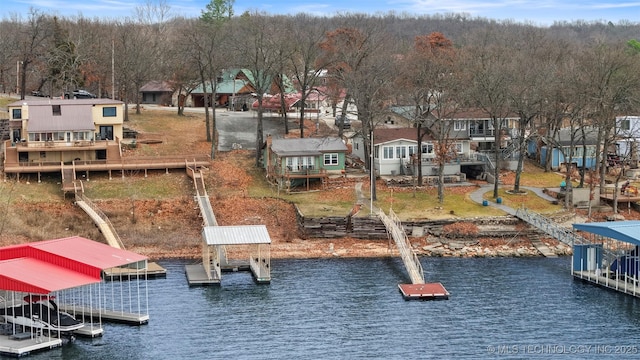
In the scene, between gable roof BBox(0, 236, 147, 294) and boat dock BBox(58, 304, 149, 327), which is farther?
boat dock BBox(58, 304, 149, 327)

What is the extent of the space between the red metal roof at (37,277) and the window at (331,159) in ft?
126

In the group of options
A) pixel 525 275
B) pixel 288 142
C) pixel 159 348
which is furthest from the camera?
pixel 288 142

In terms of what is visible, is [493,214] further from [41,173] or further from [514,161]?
[41,173]

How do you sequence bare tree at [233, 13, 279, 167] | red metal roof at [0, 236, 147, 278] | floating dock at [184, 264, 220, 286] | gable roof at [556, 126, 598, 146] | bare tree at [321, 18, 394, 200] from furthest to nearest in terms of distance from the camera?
gable roof at [556, 126, 598, 146] → bare tree at [233, 13, 279, 167] → bare tree at [321, 18, 394, 200] → floating dock at [184, 264, 220, 286] → red metal roof at [0, 236, 147, 278]

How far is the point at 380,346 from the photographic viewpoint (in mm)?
54031

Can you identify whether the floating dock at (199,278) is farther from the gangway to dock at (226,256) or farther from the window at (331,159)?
the window at (331,159)

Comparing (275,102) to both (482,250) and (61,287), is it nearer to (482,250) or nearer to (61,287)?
(482,250)

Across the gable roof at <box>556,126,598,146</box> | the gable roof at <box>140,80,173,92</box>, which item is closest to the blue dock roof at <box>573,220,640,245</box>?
the gable roof at <box>556,126,598,146</box>

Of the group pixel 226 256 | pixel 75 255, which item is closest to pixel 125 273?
pixel 226 256

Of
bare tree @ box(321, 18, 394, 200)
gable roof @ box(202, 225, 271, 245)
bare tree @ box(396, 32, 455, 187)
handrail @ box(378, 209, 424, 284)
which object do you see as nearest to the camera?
handrail @ box(378, 209, 424, 284)

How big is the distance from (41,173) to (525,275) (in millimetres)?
43211

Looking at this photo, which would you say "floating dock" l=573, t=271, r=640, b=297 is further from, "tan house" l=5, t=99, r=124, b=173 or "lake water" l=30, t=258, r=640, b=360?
"tan house" l=5, t=99, r=124, b=173

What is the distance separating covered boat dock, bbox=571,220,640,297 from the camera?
6594 centimetres

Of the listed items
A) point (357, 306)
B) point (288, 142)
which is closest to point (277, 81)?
point (288, 142)
